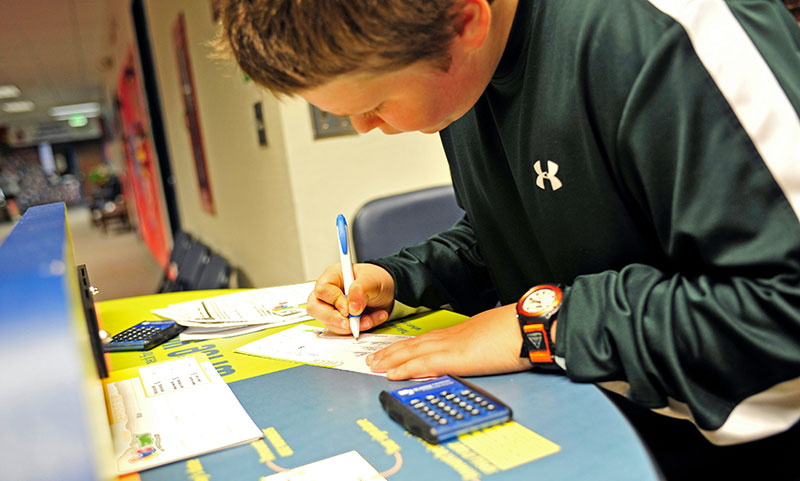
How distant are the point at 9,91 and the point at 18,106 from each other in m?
2.80

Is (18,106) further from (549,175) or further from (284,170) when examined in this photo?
(549,175)

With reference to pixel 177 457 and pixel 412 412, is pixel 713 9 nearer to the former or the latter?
pixel 412 412

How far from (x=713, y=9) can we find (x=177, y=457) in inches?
27.6

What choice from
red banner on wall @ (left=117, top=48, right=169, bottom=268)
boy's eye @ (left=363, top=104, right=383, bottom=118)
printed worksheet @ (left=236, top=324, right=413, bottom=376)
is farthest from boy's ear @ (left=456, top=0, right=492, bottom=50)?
red banner on wall @ (left=117, top=48, right=169, bottom=268)

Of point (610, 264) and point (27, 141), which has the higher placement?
point (27, 141)

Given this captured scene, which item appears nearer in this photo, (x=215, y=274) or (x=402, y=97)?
(x=402, y=97)

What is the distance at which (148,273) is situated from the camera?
263 inches

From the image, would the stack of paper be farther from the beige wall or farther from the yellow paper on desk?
the beige wall

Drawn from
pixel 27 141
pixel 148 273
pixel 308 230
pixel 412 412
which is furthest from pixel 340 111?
pixel 27 141

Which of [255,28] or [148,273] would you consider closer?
[255,28]

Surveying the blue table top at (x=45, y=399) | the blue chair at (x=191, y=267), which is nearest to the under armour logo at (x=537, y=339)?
the blue table top at (x=45, y=399)

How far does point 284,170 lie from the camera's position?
6.91 feet

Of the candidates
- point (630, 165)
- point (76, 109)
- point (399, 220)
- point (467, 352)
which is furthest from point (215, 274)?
point (76, 109)

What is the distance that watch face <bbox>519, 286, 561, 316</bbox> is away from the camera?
28.0 inches
